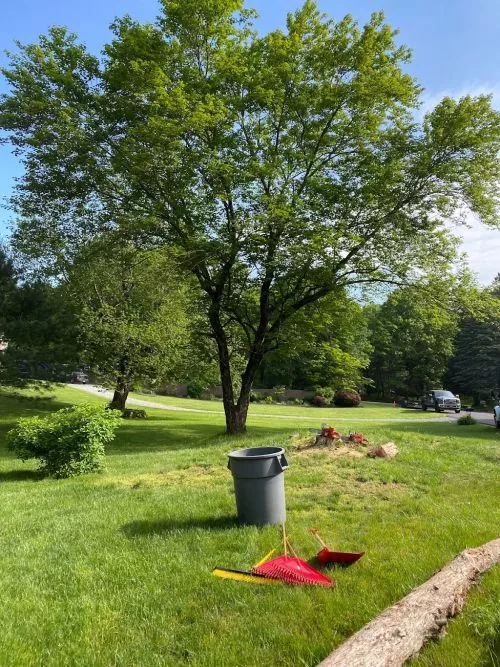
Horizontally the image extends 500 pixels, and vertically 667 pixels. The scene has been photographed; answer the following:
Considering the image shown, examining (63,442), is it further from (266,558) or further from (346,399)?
(346,399)

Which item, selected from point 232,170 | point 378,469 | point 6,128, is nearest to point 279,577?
point 378,469

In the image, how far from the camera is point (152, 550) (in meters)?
5.00

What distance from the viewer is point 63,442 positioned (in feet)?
32.9

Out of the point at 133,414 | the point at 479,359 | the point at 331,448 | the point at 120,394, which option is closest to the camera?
the point at 331,448

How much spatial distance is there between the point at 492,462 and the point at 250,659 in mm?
8364

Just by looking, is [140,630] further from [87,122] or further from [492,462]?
A: [87,122]

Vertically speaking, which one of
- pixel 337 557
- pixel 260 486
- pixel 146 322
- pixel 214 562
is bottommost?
pixel 214 562

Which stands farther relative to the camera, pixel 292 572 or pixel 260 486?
pixel 260 486

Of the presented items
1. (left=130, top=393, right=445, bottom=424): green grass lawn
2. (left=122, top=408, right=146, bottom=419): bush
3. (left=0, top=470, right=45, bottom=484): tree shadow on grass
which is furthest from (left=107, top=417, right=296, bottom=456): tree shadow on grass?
(left=130, top=393, right=445, bottom=424): green grass lawn

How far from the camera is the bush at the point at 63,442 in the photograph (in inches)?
397

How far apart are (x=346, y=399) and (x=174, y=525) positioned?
46.0 meters

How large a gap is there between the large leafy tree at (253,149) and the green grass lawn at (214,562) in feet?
28.7

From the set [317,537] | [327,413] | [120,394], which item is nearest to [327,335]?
[120,394]

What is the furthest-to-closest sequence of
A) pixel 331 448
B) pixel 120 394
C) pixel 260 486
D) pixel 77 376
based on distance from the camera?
1. pixel 77 376
2. pixel 120 394
3. pixel 331 448
4. pixel 260 486
